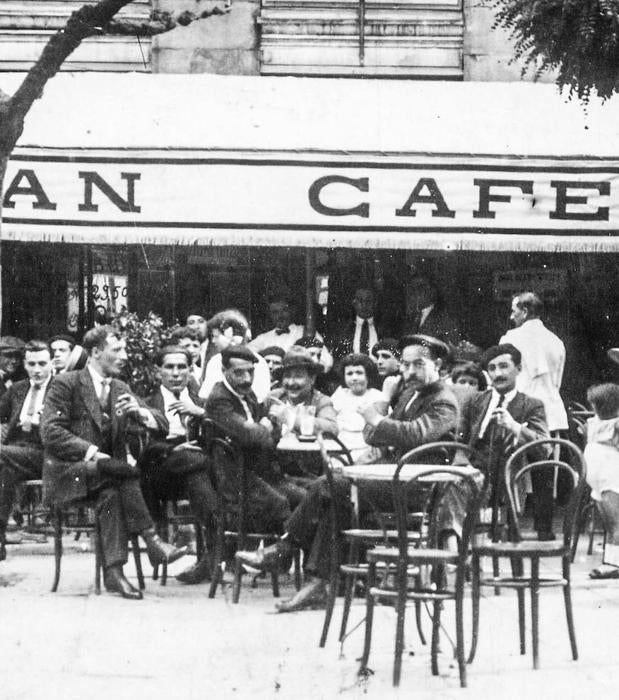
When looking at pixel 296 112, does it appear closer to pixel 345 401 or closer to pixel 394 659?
pixel 345 401

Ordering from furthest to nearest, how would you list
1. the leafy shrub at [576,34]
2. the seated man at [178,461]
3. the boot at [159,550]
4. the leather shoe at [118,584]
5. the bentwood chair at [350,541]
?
the seated man at [178,461]
the boot at [159,550]
the leather shoe at [118,584]
the leafy shrub at [576,34]
the bentwood chair at [350,541]

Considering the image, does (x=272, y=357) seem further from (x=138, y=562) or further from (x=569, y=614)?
(x=569, y=614)

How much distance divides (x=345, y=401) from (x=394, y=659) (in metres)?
3.91

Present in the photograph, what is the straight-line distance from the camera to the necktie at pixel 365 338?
13.2m

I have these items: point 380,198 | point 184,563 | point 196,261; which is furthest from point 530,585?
point 196,261

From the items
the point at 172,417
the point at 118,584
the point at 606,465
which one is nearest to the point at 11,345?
the point at 172,417

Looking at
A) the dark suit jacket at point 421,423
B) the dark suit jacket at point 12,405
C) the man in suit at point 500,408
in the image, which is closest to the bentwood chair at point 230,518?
the dark suit jacket at point 421,423

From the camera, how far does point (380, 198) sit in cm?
1223

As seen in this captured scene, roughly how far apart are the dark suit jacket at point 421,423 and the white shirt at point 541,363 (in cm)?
309

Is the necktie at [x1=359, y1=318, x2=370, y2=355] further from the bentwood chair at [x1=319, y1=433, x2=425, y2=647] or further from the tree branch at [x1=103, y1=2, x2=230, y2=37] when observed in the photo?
the bentwood chair at [x1=319, y1=433, x2=425, y2=647]

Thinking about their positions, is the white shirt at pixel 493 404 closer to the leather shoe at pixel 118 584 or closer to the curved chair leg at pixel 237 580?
the curved chair leg at pixel 237 580

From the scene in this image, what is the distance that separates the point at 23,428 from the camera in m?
11.6

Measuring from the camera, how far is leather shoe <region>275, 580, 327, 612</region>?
8.92 m

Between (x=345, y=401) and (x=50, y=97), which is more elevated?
(x=50, y=97)
